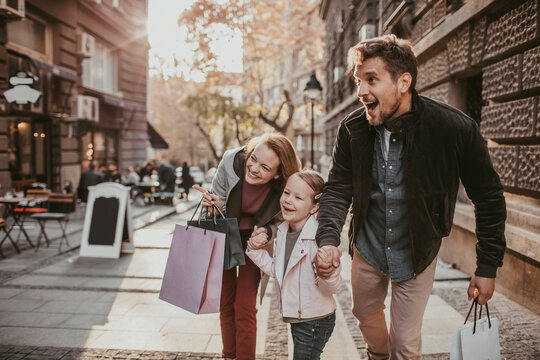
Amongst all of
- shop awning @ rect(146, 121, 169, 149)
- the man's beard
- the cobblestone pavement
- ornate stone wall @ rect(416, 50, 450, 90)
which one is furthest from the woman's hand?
shop awning @ rect(146, 121, 169, 149)

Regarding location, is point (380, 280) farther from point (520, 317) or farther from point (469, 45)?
point (469, 45)

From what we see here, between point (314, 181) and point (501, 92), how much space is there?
3564 mm

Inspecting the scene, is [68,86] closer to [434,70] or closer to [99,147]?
[99,147]

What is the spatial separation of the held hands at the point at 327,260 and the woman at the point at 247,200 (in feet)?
2.31

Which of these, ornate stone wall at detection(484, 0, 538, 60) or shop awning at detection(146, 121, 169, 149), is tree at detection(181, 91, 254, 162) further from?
ornate stone wall at detection(484, 0, 538, 60)

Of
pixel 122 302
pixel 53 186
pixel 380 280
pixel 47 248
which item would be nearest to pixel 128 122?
pixel 53 186

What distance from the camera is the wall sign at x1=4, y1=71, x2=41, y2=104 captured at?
9.55 m

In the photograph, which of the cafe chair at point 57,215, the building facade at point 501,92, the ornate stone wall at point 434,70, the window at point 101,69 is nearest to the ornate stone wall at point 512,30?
the building facade at point 501,92

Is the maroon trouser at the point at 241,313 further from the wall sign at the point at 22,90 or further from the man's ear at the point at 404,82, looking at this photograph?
the wall sign at the point at 22,90

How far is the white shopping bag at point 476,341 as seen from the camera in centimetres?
190

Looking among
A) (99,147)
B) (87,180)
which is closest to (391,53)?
(87,180)

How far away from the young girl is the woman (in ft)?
0.80

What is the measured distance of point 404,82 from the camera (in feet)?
7.14

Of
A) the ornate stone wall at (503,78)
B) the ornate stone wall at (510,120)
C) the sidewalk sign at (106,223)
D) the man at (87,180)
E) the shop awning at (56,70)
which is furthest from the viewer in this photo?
the man at (87,180)
